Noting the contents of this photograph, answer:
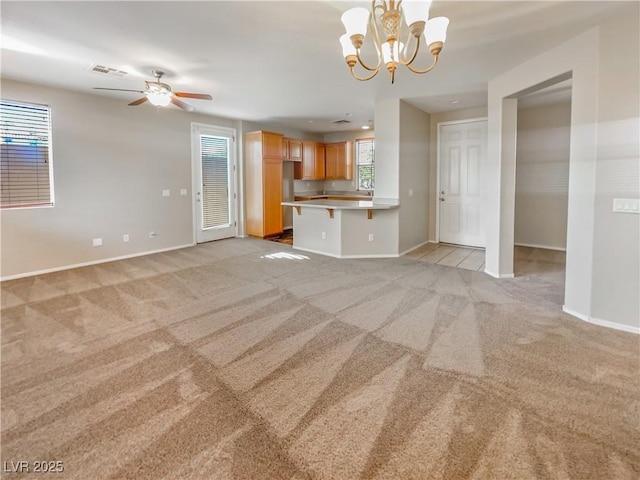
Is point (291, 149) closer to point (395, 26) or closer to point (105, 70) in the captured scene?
point (105, 70)

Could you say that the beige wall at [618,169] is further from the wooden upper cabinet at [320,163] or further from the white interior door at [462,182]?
the wooden upper cabinet at [320,163]

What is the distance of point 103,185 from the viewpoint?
540cm

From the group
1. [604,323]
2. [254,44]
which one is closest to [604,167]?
[604,323]

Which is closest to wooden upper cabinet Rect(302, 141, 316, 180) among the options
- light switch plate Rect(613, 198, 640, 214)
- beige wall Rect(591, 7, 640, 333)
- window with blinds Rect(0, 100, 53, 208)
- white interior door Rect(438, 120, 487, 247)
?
white interior door Rect(438, 120, 487, 247)

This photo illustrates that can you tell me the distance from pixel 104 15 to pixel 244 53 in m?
1.26

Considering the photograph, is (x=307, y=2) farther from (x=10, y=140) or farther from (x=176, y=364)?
(x=10, y=140)

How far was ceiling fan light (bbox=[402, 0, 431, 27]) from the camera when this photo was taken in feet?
7.10

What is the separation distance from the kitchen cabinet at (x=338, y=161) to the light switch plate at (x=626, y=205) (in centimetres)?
636

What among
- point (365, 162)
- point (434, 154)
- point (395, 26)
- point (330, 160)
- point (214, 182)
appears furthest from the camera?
point (330, 160)

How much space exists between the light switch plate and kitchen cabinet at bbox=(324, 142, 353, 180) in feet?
20.9

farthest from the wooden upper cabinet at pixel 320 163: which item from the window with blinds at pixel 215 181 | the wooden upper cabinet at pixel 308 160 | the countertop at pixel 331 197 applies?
the window with blinds at pixel 215 181

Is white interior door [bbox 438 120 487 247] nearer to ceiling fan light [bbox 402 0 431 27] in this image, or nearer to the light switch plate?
the light switch plate

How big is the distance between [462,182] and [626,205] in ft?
12.2

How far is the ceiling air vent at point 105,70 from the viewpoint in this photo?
3.91 m
